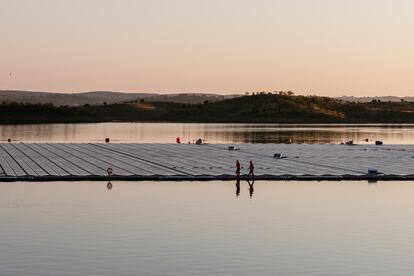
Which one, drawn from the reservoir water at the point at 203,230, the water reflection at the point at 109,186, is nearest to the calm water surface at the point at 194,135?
the water reflection at the point at 109,186

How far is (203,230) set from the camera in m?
21.9

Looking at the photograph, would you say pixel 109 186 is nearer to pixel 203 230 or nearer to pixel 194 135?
pixel 203 230

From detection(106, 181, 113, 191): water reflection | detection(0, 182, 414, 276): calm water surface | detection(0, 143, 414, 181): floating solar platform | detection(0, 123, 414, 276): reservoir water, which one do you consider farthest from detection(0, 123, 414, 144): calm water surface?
detection(0, 182, 414, 276): calm water surface

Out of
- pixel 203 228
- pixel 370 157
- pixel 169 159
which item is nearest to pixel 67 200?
pixel 203 228

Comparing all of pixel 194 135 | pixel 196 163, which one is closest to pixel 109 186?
pixel 196 163

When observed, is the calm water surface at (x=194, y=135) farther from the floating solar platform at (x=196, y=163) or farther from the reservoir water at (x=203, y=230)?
the reservoir water at (x=203, y=230)

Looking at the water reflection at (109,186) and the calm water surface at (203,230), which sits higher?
the water reflection at (109,186)

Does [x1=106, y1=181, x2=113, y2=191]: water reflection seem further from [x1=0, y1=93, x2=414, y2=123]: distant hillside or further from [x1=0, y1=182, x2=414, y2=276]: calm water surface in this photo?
[x1=0, y1=93, x2=414, y2=123]: distant hillside

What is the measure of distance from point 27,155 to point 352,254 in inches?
1281

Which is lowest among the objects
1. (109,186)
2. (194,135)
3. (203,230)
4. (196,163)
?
(203,230)

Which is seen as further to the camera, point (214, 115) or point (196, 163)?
point (214, 115)

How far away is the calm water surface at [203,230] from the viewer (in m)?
17.7

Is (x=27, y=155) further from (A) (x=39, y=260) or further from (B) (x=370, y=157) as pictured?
(A) (x=39, y=260)

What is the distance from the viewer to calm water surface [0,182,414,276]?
57.9 ft
